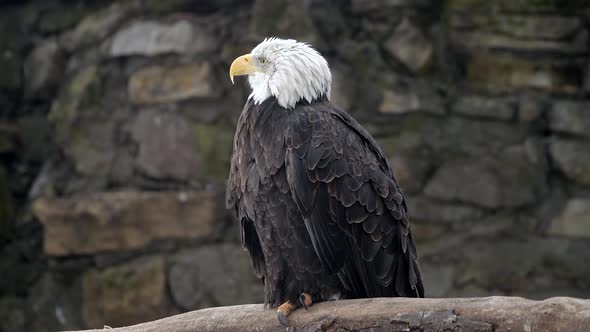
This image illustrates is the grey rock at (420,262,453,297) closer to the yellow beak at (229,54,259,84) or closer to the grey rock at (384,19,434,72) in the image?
the grey rock at (384,19,434,72)

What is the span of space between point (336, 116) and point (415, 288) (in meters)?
0.64

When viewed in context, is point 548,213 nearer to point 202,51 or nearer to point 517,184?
point 517,184

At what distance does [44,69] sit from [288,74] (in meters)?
2.03

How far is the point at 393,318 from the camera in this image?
253cm

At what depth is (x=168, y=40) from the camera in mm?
4406

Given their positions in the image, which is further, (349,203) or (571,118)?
(571,118)

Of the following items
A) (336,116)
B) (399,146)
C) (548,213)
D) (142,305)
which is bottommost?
(142,305)

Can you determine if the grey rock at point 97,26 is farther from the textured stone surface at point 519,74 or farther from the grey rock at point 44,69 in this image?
the textured stone surface at point 519,74

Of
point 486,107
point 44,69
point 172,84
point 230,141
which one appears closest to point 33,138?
point 44,69

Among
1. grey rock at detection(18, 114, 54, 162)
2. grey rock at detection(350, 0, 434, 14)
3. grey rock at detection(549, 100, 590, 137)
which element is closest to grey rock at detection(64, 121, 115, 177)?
grey rock at detection(18, 114, 54, 162)

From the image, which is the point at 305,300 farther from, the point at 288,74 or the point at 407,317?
the point at 288,74

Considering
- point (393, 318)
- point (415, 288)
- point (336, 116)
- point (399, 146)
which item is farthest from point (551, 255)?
point (393, 318)

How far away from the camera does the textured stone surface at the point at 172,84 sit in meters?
4.34

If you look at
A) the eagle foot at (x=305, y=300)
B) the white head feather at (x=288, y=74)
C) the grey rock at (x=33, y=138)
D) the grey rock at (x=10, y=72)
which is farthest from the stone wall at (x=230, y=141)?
the eagle foot at (x=305, y=300)
